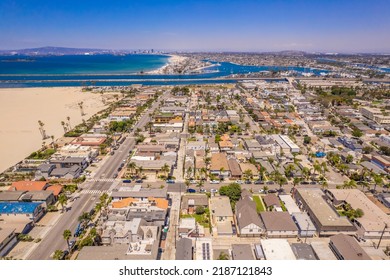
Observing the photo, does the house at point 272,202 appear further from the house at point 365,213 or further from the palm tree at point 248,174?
the house at point 365,213

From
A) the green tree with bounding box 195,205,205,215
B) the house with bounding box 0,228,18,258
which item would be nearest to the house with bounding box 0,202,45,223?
the house with bounding box 0,228,18,258

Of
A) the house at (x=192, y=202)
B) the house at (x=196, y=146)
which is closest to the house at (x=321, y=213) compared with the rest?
the house at (x=192, y=202)

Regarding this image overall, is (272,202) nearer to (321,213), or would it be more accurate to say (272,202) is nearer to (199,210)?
(321,213)

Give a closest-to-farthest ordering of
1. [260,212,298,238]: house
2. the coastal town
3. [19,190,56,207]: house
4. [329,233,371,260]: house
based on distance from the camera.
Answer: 1. [329,233,371,260]: house
2. the coastal town
3. [260,212,298,238]: house
4. [19,190,56,207]: house

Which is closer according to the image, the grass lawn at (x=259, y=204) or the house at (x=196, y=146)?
the grass lawn at (x=259, y=204)

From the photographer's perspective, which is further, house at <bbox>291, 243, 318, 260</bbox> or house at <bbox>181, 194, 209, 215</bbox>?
house at <bbox>181, 194, 209, 215</bbox>

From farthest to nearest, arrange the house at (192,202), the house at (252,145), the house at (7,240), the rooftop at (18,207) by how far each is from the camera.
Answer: the house at (252,145), the house at (192,202), the rooftop at (18,207), the house at (7,240)

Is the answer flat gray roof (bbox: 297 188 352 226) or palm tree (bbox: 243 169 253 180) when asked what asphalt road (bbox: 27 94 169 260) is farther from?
flat gray roof (bbox: 297 188 352 226)
